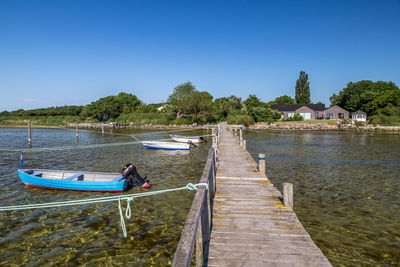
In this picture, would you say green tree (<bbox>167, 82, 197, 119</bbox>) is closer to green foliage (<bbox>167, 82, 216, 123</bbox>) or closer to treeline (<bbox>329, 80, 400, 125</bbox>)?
green foliage (<bbox>167, 82, 216, 123</bbox>)

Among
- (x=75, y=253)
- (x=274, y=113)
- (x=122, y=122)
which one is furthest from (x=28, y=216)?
(x=122, y=122)

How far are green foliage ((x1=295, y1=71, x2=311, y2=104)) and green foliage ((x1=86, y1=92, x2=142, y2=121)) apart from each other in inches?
3073

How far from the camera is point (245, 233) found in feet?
19.6

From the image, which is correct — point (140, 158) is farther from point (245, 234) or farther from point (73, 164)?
point (245, 234)

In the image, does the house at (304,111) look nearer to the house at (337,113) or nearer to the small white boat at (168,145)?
the house at (337,113)

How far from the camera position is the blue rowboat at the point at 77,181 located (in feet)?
45.9

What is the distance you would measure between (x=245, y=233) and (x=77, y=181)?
1133cm

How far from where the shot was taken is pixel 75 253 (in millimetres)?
8125

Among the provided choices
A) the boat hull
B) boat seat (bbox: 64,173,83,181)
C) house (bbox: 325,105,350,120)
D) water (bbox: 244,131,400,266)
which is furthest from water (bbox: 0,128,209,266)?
house (bbox: 325,105,350,120)

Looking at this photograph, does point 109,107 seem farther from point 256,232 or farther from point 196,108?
point 256,232

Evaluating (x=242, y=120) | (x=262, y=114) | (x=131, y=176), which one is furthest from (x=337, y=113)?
(x=131, y=176)

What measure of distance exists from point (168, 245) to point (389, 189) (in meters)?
13.6

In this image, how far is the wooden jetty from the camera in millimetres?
4598

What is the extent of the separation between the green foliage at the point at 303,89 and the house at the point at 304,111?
24739 millimetres
